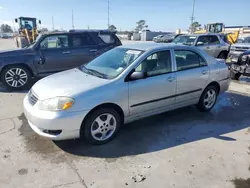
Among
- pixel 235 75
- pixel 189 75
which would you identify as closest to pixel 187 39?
pixel 235 75

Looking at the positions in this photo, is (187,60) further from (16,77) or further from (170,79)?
(16,77)

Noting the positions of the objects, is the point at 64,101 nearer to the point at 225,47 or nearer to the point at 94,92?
the point at 94,92

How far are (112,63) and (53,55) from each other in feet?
12.0

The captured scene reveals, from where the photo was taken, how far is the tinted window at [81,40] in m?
7.45

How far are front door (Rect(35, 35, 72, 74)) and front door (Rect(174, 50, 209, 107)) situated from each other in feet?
13.7

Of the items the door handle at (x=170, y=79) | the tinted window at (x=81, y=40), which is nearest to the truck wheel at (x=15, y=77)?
the tinted window at (x=81, y=40)

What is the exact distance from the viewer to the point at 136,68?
3.73m

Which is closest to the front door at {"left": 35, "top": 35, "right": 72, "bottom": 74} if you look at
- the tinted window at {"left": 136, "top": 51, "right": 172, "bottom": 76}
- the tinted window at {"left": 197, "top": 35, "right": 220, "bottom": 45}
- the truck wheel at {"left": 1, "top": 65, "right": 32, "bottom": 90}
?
the truck wheel at {"left": 1, "top": 65, "right": 32, "bottom": 90}

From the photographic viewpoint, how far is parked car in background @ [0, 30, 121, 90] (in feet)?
21.7

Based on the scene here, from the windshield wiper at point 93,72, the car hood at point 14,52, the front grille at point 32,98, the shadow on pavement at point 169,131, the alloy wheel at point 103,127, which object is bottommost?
the shadow on pavement at point 169,131

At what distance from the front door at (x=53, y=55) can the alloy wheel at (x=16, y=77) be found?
48 centimetres

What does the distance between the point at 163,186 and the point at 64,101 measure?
5.64 ft

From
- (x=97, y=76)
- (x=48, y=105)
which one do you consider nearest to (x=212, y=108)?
(x=97, y=76)

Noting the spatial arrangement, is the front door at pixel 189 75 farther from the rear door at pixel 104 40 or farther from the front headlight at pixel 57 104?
the rear door at pixel 104 40
